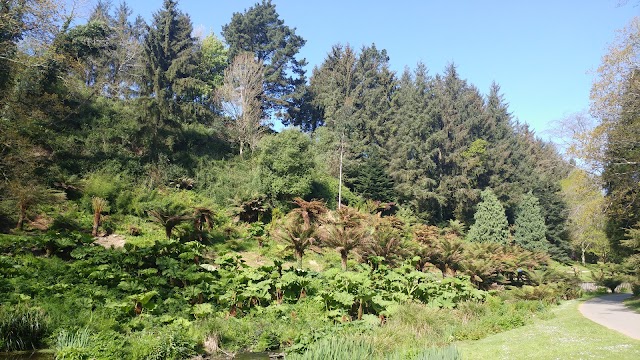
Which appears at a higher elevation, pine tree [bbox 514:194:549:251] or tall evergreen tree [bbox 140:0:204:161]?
tall evergreen tree [bbox 140:0:204:161]

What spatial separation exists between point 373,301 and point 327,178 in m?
17.6

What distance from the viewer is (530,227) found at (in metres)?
28.8

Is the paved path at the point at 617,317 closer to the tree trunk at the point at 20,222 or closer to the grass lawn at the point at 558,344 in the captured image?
the grass lawn at the point at 558,344

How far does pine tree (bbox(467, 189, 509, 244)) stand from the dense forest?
128 mm

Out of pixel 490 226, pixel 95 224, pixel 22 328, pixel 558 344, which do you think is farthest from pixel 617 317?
pixel 490 226

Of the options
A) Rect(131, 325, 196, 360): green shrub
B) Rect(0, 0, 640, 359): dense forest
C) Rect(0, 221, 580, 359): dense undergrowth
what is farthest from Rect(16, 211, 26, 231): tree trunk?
Rect(131, 325, 196, 360): green shrub

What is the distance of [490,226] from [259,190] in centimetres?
1645

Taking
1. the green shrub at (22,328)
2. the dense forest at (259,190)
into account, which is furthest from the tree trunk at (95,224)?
the green shrub at (22,328)

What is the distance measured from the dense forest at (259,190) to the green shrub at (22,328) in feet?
0.19

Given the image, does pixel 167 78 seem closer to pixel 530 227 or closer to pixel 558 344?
pixel 558 344

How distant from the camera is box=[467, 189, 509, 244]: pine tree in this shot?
26.9 meters

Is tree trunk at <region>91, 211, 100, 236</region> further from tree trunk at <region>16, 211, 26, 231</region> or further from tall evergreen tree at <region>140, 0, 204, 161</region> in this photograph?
tall evergreen tree at <region>140, 0, 204, 161</region>

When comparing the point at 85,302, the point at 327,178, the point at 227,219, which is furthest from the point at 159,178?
the point at 85,302

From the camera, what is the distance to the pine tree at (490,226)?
26.9m
